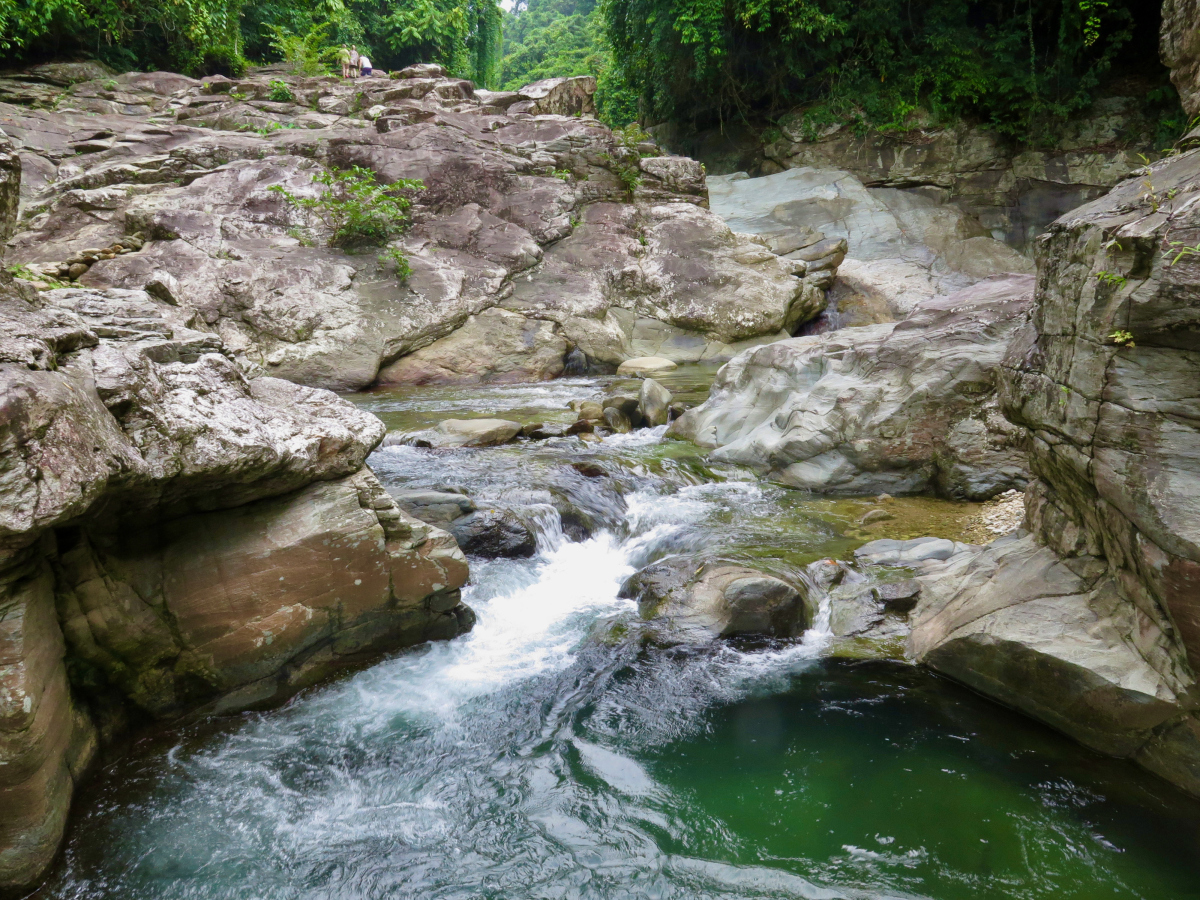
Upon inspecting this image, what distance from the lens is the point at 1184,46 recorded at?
11.7 feet

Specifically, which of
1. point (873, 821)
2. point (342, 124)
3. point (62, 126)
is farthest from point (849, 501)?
point (62, 126)

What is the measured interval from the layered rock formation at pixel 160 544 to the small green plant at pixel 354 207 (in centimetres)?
932

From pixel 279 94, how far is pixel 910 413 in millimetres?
18845

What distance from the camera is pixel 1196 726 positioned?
2797 mm

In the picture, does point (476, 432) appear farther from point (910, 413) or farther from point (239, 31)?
point (239, 31)

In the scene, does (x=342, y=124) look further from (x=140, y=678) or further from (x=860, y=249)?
(x=140, y=678)

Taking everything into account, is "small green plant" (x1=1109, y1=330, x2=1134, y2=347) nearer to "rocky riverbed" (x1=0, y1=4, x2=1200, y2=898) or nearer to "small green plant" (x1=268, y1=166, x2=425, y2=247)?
"rocky riverbed" (x1=0, y1=4, x2=1200, y2=898)

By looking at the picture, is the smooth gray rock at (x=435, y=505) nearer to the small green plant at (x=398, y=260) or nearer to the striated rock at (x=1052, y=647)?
the striated rock at (x=1052, y=647)

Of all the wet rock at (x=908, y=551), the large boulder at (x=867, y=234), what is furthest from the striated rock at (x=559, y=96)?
the wet rock at (x=908, y=551)

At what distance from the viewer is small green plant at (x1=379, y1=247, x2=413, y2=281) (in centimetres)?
1267

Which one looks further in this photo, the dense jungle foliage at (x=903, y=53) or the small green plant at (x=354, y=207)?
the dense jungle foliage at (x=903, y=53)

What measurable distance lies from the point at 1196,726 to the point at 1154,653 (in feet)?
0.98

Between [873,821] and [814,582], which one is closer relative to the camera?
[873,821]

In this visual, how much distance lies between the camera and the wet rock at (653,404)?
8.98 m
